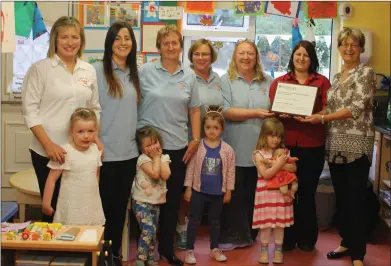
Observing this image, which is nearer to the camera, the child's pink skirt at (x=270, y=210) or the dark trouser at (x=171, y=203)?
the dark trouser at (x=171, y=203)

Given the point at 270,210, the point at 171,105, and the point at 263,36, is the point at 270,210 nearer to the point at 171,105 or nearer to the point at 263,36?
the point at 171,105

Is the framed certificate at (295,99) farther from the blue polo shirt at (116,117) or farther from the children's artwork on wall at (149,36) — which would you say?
the children's artwork on wall at (149,36)

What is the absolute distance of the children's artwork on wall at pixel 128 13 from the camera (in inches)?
174

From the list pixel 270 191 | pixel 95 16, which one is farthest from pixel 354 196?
pixel 95 16

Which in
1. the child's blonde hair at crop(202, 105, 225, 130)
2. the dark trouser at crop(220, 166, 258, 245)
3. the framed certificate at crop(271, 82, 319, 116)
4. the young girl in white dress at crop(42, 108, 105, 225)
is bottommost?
the dark trouser at crop(220, 166, 258, 245)

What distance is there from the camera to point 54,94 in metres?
2.54

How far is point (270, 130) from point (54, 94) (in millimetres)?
1367

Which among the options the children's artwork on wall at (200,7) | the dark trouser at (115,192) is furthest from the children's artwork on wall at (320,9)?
the dark trouser at (115,192)

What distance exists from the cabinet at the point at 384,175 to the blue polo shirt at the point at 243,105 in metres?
1.03

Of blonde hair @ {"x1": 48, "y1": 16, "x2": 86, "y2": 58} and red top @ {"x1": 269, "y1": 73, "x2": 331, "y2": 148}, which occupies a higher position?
blonde hair @ {"x1": 48, "y1": 16, "x2": 86, "y2": 58}

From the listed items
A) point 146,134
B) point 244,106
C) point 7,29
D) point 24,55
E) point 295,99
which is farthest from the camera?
point 24,55

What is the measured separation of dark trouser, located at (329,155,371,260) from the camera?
10.0ft

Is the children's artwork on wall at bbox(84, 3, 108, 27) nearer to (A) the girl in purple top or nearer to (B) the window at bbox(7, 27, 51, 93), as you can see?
(B) the window at bbox(7, 27, 51, 93)

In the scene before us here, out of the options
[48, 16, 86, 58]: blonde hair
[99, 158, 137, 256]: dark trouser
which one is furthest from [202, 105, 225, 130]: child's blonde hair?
[48, 16, 86, 58]: blonde hair
